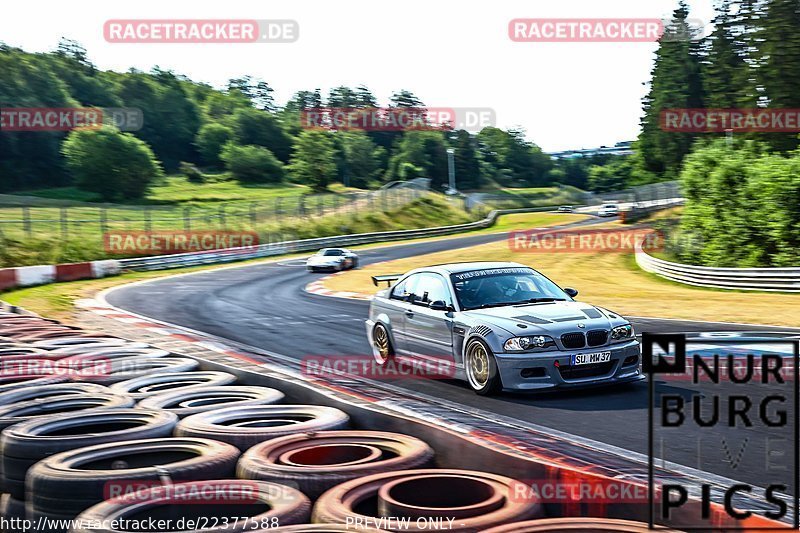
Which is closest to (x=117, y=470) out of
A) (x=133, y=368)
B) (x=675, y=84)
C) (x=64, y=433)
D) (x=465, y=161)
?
(x=64, y=433)

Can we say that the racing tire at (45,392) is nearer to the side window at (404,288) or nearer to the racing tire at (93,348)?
the racing tire at (93,348)

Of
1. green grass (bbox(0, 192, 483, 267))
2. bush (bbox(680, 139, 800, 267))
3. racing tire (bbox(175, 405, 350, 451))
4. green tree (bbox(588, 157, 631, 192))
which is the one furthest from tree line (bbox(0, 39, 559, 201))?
racing tire (bbox(175, 405, 350, 451))

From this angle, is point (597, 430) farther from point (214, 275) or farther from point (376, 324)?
point (214, 275)

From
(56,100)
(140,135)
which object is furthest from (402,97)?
(56,100)

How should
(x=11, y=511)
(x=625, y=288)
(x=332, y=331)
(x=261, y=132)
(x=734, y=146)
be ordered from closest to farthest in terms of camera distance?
(x=11, y=511)
(x=332, y=331)
(x=625, y=288)
(x=734, y=146)
(x=261, y=132)

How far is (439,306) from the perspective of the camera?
33.2ft

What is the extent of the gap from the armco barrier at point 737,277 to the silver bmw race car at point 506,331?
14.8 meters

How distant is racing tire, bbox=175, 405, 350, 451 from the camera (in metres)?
5.63

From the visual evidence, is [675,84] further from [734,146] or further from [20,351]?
[20,351]

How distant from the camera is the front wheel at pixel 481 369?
8.98 metres

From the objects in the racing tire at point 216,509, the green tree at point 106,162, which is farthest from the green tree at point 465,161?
the racing tire at point 216,509

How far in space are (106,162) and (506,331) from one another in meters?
80.7

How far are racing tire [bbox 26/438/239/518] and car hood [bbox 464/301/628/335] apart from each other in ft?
14.1

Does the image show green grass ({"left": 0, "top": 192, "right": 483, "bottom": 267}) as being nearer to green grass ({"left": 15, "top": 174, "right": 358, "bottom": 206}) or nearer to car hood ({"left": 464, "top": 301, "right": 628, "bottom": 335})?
green grass ({"left": 15, "top": 174, "right": 358, "bottom": 206})
